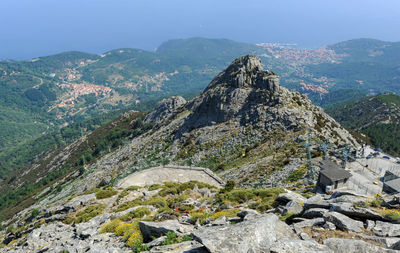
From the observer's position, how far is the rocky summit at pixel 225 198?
11000 mm

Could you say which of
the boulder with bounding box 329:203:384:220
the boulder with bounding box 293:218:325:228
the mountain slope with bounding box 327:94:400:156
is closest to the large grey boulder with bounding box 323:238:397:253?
the boulder with bounding box 293:218:325:228

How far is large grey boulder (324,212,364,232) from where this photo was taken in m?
11.6

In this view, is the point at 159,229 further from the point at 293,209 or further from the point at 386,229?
the point at 386,229

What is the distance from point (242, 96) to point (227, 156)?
73.0ft

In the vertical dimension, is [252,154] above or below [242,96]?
below

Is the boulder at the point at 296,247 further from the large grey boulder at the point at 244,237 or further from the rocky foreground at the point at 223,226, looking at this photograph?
the large grey boulder at the point at 244,237

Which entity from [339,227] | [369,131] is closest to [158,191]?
[339,227]

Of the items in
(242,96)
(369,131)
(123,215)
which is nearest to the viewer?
(123,215)

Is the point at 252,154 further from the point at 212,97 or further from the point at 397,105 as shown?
the point at 397,105

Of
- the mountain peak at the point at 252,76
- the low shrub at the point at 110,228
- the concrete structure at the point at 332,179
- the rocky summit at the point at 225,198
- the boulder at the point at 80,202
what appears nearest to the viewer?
the rocky summit at the point at 225,198

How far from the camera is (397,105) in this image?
19125cm

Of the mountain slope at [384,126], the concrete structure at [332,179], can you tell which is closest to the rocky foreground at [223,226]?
the concrete structure at [332,179]

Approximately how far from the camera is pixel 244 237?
376 inches

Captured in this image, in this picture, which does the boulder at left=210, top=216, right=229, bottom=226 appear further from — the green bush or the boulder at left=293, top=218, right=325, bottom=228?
the green bush
